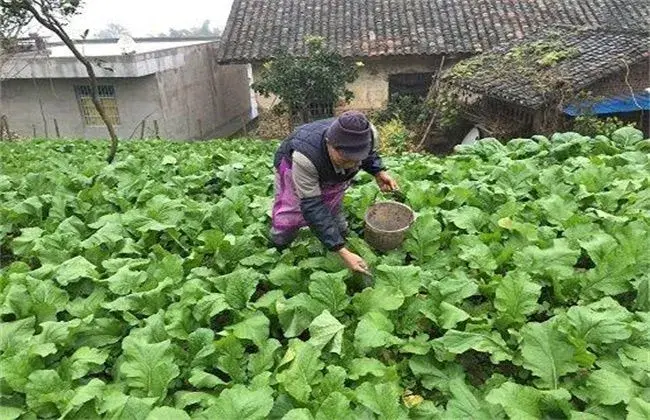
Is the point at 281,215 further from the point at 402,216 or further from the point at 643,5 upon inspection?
the point at 643,5

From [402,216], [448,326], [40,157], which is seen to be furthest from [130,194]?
[40,157]

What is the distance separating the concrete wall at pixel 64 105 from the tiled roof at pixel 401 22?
326 cm

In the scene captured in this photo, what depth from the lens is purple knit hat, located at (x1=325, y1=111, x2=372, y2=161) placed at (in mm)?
3492

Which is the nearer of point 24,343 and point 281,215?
point 24,343

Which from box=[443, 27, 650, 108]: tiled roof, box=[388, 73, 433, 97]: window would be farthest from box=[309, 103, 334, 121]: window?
box=[443, 27, 650, 108]: tiled roof

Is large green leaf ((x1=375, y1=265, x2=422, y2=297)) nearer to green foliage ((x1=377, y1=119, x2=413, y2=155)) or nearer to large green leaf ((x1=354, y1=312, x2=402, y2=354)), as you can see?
large green leaf ((x1=354, y1=312, x2=402, y2=354))

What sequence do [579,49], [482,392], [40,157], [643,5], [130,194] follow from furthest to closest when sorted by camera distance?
[643,5], [579,49], [40,157], [130,194], [482,392]

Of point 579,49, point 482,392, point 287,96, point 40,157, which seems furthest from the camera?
point 287,96

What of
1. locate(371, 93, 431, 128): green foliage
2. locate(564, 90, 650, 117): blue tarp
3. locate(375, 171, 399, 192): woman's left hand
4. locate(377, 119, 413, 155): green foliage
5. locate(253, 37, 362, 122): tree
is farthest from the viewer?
locate(371, 93, 431, 128): green foliage

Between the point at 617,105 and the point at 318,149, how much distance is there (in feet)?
43.2

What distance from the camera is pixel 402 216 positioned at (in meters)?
4.46

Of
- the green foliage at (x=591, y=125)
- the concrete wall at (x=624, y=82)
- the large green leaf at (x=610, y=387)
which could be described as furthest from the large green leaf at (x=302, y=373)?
the concrete wall at (x=624, y=82)

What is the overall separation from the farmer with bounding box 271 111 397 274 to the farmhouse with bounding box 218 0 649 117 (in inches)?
599

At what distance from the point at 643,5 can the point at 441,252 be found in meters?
21.9
